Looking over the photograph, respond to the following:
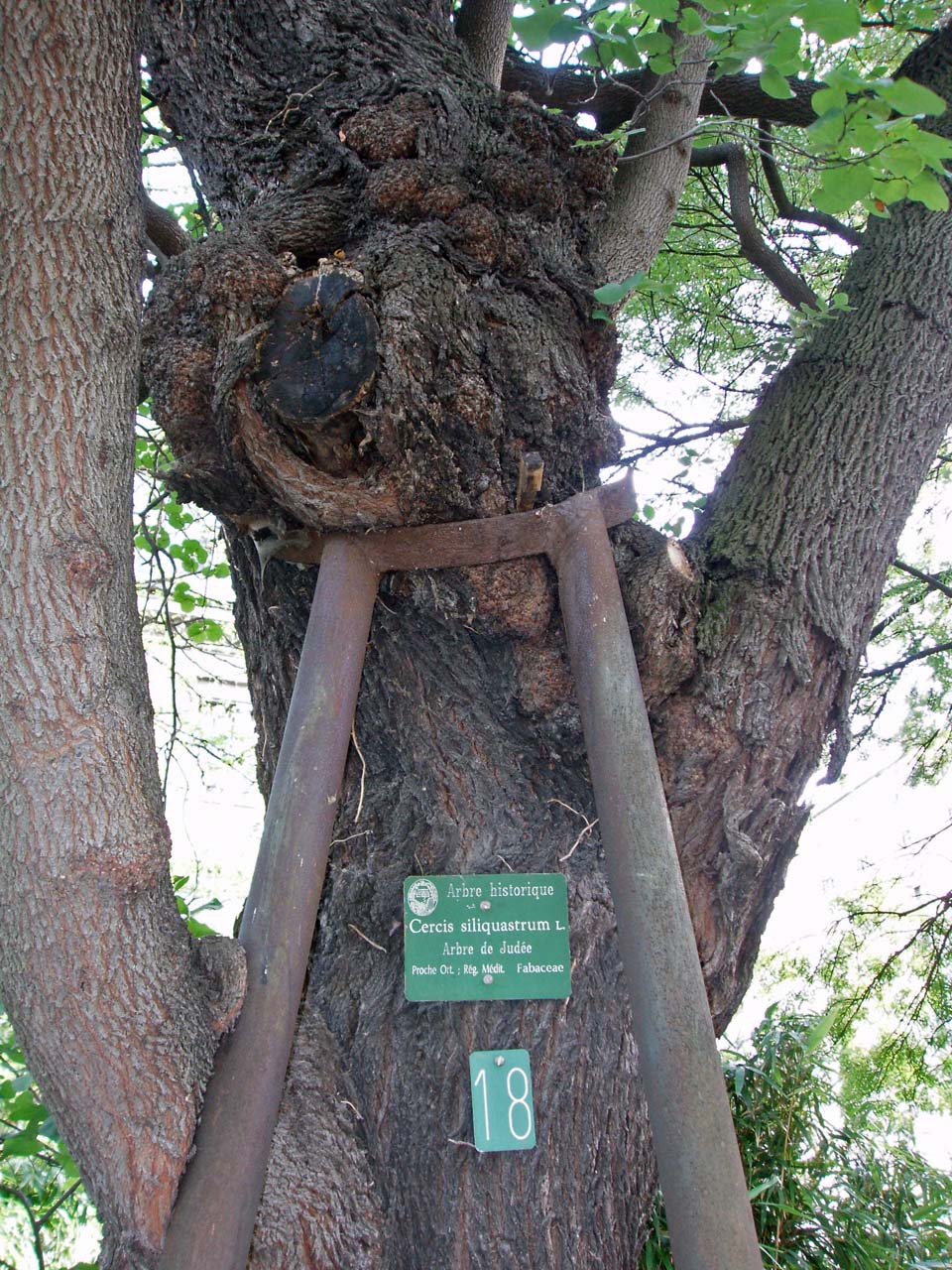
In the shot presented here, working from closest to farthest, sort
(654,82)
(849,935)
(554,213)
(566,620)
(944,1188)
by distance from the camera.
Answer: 1. (566,620)
2. (554,213)
3. (944,1188)
4. (654,82)
5. (849,935)

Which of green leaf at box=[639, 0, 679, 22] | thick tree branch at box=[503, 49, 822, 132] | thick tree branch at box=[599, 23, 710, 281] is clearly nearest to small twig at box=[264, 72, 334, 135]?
green leaf at box=[639, 0, 679, 22]

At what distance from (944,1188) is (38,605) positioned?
335 centimetres

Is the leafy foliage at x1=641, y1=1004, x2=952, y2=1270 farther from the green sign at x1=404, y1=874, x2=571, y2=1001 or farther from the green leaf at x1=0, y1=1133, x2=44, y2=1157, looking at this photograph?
the green leaf at x1=0, y1=1133, x2=44, y2=1157

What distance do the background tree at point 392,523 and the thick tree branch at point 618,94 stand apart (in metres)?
1.10

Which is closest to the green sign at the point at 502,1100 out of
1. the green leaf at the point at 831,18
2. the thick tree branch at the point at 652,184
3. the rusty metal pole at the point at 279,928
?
the rusty metal pole at the point at 279,928

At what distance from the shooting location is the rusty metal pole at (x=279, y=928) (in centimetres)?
153

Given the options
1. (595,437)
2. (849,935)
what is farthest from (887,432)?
(849,935)

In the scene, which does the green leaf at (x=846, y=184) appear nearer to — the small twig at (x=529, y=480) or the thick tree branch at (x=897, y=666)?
the small twig at (x=529, y=480)

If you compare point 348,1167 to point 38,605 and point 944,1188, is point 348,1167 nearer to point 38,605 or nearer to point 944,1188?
point 38,605

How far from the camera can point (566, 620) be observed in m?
2.06

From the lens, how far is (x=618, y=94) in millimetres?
3752

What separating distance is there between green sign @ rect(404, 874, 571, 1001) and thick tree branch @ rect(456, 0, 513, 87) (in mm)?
2747

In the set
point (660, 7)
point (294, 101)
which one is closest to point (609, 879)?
point (660, 7)

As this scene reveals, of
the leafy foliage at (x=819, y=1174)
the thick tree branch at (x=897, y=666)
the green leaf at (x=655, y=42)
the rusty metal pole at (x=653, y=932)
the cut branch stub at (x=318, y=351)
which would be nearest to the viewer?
the rusty metal pole at (x=653, y=932)
